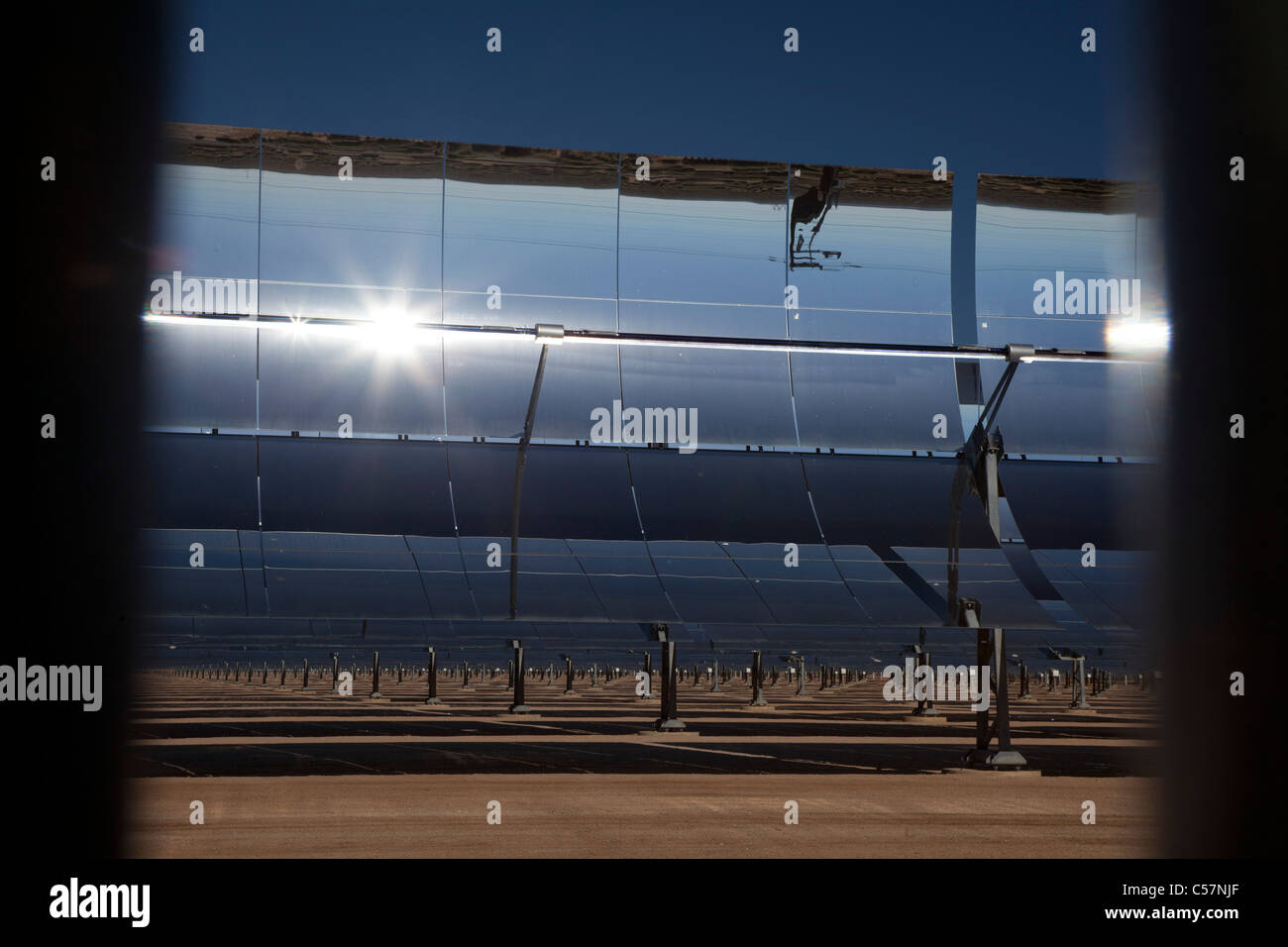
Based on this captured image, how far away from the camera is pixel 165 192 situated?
3812 millimetres

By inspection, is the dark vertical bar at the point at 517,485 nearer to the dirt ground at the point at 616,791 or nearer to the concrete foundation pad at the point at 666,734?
the dirt ground at the point at 616,791

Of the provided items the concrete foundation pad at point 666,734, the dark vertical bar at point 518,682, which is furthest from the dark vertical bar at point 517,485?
the dark vertical bar at point 518,682

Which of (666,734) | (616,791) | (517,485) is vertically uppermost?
(517,485)

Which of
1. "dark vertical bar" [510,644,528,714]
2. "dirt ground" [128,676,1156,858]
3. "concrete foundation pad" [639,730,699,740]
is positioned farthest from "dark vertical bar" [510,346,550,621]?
"dark vertical bar" [510,644,528,714]

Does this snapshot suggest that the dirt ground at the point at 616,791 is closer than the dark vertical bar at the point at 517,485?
Yes

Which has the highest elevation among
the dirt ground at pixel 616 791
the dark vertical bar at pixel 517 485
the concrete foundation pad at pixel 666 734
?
the dark vertical bar at pixel 517 485

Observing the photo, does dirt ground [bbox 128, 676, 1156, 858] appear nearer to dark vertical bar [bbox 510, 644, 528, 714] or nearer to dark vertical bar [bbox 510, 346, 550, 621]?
dark vertical bar [bbox 510, 644, 528, 714]

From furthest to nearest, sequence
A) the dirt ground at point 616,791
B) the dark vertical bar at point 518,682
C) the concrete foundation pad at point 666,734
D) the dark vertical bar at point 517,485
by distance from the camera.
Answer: the dark vertical bar at point 518,682 < the concrete foundation pad at point 666,734 < the dark vertical bar at point 517,485 < the dirt ground at point 616,791

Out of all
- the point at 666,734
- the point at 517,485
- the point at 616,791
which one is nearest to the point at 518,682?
the point at 666,734

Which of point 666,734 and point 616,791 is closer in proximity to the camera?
point 616,791

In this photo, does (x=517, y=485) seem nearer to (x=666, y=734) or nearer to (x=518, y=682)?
(x=666, y=734)

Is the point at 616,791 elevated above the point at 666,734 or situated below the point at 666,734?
above
